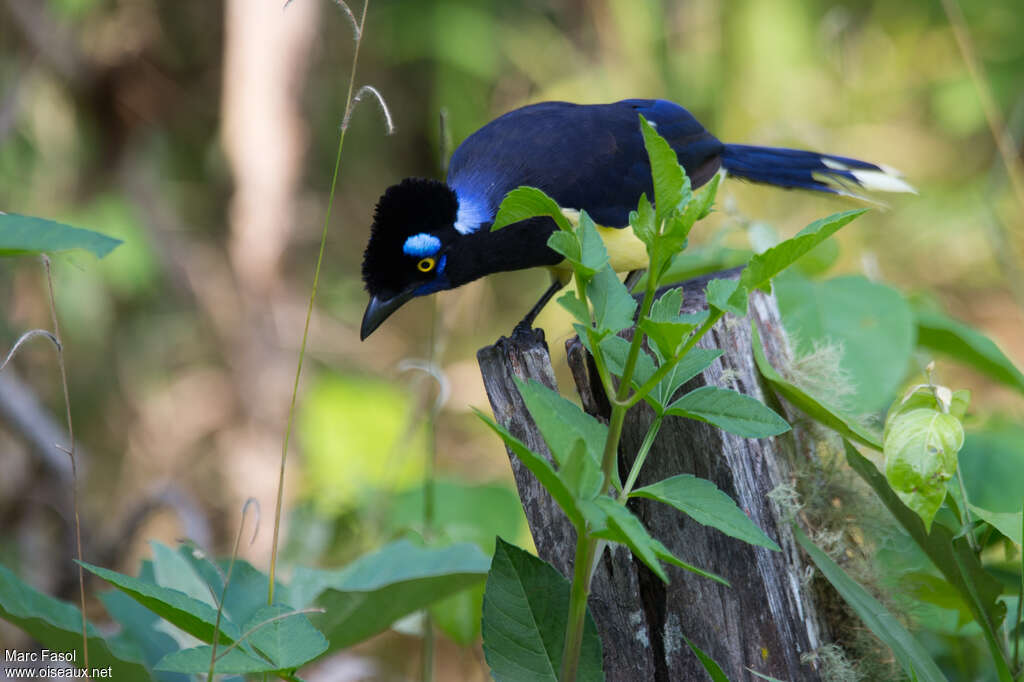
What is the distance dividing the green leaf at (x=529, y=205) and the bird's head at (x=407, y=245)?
78cm

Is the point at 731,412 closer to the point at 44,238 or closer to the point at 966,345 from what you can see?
the point at 44,238

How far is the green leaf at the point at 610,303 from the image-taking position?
117 centimetres

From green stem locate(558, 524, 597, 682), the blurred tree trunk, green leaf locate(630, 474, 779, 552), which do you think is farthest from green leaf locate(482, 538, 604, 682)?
the blurred tree trunk

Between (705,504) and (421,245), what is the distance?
111 centimetres

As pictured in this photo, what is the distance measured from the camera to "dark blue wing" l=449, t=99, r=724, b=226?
2.29 metres

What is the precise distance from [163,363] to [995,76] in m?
5.55

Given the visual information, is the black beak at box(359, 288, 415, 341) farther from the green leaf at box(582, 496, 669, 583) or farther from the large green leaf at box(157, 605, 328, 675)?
the green leaf at box(582, 496, 669, 583)

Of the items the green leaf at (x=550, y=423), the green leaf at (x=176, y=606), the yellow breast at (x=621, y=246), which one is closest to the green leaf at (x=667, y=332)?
the green leaf at (x=550, y=423)

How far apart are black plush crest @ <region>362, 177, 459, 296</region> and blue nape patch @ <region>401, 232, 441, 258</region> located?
1cm

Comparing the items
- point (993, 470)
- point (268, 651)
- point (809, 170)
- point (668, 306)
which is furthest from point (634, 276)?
point (268, 651)

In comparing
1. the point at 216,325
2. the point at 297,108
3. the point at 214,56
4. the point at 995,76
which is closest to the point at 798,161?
the point at 297,108

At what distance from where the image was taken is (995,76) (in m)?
5.94

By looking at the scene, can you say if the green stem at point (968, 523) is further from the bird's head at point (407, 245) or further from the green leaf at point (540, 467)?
the bird's head at point (407, 245)

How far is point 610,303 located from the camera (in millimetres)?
1194
